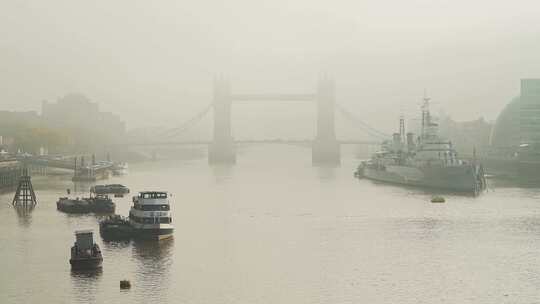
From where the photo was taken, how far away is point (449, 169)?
68.5 m

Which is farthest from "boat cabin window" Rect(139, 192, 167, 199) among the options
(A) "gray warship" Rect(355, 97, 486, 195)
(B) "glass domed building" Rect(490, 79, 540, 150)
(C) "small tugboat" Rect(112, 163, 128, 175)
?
(B) "glass domed building" Rect(490, 79, 540, 150)

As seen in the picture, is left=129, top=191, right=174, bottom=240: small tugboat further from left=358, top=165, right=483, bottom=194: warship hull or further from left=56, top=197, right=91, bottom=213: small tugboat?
left=358, top=165, right=483, bottom=194: warship hull

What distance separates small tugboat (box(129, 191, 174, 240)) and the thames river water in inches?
33.5

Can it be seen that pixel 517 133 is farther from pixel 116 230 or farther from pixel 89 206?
pixel 116 230

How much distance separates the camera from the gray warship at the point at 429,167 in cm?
6688

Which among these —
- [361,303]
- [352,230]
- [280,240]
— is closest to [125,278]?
[361,303]

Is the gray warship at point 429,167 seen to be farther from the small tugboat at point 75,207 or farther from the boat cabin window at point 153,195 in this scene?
the boat cabin window at point 153,195

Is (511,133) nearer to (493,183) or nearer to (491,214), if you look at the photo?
(493,183)

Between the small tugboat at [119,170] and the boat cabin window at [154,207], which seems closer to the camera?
the boat cabin window at [154,207]

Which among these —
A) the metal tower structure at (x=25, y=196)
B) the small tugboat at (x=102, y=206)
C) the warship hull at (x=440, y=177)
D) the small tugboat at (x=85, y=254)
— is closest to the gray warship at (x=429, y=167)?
the warship hull at (x=440, y=177)

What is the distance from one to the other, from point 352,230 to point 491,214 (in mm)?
10769

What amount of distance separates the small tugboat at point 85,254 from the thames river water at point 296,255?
1.56 ft

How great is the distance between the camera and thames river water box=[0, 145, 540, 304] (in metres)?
27.3

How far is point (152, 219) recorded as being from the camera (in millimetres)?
37156
